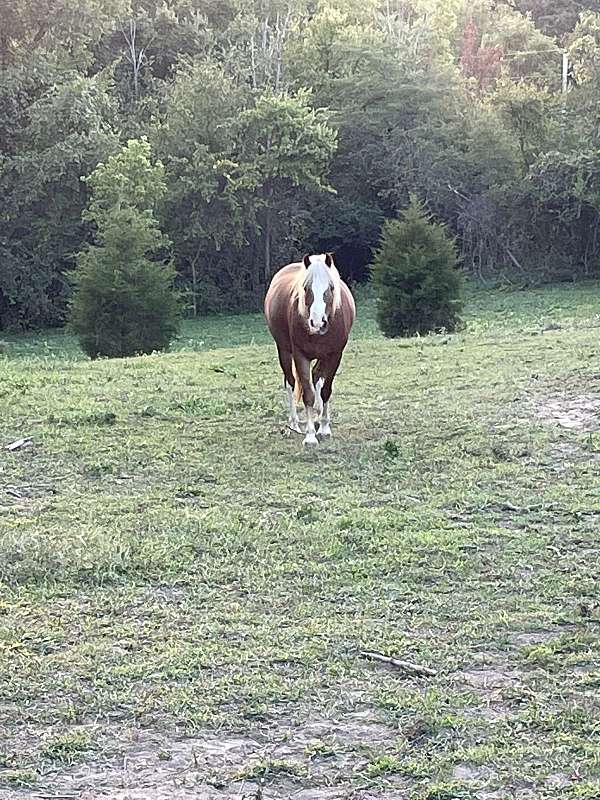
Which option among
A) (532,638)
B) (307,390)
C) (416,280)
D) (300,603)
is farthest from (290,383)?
(416,280)

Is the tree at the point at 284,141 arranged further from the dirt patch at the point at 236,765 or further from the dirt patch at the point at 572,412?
the dirt patch at the point at 236,765

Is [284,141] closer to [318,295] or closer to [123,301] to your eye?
[123,301]

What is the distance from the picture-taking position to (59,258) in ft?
79.6

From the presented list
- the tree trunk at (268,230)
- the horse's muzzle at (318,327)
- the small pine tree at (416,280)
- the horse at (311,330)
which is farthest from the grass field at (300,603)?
the tree trunk at (268,230)

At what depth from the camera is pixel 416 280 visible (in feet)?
50.8

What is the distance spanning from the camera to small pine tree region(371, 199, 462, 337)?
15.5 m

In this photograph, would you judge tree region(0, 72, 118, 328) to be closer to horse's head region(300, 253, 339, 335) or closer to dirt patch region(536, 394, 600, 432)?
dirt patch region(536, 394, 600, 432)

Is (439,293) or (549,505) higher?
(439,293)

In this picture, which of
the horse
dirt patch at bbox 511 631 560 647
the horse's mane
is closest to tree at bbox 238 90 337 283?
the horse

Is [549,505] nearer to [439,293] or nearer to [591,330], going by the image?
[591,330]

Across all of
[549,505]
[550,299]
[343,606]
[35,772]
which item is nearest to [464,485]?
[549,505]

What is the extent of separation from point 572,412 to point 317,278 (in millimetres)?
2391

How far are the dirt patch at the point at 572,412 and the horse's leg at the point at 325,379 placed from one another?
1604mm

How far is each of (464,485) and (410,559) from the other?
1.36 m
